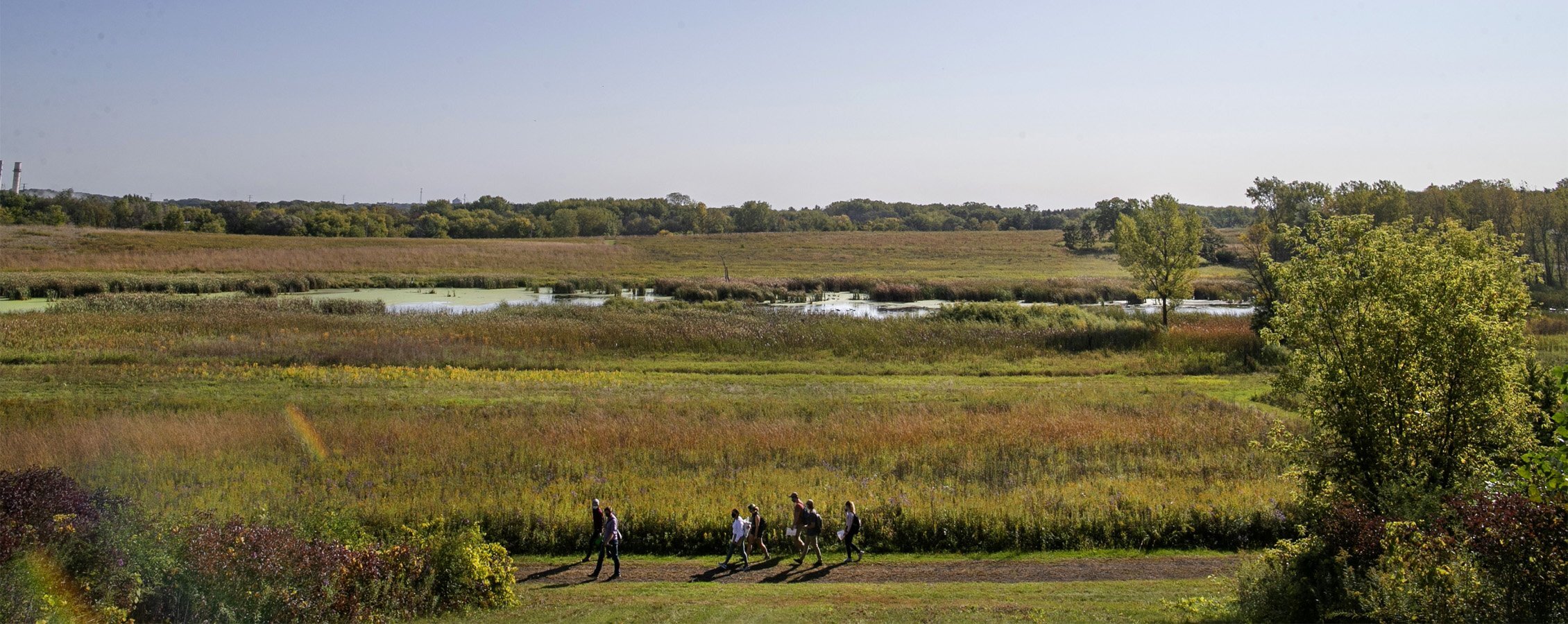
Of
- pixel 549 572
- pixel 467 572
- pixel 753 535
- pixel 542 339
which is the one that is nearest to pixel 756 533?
pixel 753 535

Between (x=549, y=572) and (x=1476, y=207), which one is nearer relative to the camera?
(x=549, y=572)

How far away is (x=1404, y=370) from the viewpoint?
13.2 m

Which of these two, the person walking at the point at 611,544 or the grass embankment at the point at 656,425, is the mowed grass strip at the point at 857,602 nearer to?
the person walking at the point at 611,544

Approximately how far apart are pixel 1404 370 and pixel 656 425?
1762 cm

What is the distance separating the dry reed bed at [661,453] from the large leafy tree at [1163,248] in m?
20.3

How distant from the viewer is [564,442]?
938 inches

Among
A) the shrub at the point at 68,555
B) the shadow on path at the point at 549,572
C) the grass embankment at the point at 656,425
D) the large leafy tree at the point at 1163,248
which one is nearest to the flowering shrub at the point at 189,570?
the shrub at the point at 68,555

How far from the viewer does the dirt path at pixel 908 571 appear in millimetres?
15750

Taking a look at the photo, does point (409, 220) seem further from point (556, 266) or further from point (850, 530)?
point (850, 530)

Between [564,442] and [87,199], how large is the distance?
486 ft

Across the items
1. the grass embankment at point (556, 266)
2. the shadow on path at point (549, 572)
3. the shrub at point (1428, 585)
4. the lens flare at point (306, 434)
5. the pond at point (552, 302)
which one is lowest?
the shadow on path at point (549, 572)

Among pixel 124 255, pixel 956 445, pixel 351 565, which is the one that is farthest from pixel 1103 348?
pixel 124 255

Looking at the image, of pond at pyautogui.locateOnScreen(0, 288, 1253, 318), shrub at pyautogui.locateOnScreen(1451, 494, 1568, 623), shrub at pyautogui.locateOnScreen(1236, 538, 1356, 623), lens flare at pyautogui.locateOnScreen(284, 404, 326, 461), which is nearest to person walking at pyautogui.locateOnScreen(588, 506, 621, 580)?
lens flare at pyautogui.locateOnScreen(284, 404, 326, 461)

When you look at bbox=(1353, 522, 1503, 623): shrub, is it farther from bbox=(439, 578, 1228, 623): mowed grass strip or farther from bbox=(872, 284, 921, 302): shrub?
bbox=(872, 284, 921, 302): shrub
